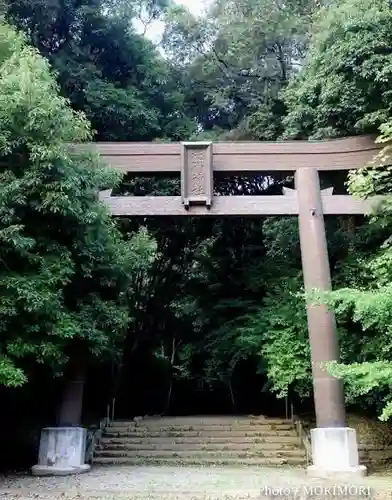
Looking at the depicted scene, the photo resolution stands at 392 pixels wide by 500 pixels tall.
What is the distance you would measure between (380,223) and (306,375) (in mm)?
3367

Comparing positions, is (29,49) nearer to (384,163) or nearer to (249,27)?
(384,163)

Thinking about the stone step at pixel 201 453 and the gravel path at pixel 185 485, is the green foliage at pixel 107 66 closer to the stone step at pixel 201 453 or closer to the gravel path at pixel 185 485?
the stone step at pixel 201 453

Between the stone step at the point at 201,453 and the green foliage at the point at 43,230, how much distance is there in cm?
332

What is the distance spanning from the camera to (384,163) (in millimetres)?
11180

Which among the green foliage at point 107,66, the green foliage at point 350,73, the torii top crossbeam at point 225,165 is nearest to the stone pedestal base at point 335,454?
the torii top crossbeam at point 225,165

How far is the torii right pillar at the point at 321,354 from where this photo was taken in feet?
30.9

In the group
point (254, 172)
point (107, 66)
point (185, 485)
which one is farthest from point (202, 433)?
point (107, 66)

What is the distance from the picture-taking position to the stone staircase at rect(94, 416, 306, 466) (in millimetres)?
10967

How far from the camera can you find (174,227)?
1850 centimetres

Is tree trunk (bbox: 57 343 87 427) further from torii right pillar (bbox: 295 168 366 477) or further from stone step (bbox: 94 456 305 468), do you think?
torii right pillar (bbox: 295 168 366 477)

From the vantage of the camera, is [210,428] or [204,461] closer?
[204,461]

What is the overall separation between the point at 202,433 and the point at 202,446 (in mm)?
867

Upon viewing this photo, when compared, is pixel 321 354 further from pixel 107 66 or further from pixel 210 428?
pixel 107 66

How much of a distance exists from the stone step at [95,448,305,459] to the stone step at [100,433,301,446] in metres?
0.51
